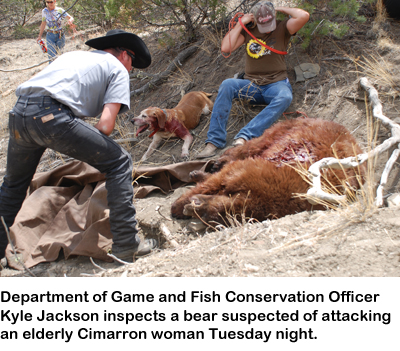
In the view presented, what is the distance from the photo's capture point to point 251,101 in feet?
17.5

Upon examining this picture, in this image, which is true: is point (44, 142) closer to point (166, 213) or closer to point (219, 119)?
point (166, 213)

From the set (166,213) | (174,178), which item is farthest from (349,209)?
(174,178)

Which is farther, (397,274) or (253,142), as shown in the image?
(253,142)

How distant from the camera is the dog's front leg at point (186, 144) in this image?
5.27 meters

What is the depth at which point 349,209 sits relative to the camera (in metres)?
2.47

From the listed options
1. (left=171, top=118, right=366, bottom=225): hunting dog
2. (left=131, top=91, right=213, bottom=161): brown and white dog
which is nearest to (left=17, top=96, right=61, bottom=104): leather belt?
(left=171, top=118, right=366, bottom=225): hunting dog

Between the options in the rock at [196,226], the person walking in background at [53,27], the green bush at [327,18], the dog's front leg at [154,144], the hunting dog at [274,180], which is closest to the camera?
the hunting dog at [274,180]

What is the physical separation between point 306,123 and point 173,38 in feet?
18.3

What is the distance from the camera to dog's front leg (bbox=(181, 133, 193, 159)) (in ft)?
17.3

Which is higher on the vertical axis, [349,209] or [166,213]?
[349,209]

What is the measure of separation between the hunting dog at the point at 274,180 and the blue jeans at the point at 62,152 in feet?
2.38

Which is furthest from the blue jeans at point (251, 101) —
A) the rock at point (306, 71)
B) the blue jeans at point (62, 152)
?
the blue jeans at point (62, 152)

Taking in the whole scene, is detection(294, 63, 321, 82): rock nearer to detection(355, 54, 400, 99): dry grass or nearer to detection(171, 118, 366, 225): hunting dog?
detection(355, 54, 400, 99): dry grass

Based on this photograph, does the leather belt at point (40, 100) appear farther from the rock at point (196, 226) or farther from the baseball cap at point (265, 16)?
the baseball cap at point (265, 16)
